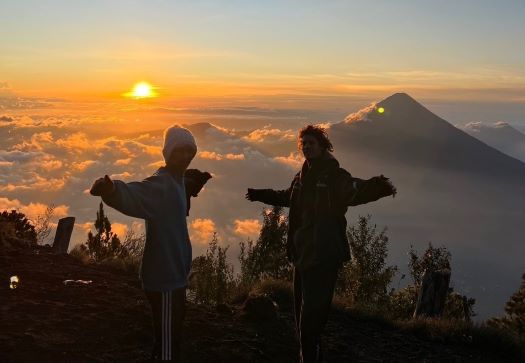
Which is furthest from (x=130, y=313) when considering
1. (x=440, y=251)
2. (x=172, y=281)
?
(x=440, y=251)

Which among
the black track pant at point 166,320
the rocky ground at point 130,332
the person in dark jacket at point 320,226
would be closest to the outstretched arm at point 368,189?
the person in dark jacket at point 320,226

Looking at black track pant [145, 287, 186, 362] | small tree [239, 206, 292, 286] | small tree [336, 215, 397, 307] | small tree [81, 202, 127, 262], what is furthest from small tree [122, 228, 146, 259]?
black track pant [145, 287, 186, 362]

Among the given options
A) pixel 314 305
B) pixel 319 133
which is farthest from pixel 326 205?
pixel 314 305

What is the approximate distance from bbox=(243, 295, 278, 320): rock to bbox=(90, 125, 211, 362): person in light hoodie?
3381mm

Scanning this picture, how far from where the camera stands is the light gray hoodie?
4.27 m

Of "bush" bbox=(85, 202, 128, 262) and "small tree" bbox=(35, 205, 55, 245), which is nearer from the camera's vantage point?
"bush" bbox=(85, 202, 128, 262)

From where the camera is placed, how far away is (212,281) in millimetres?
10641

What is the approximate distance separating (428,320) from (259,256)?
876 cm

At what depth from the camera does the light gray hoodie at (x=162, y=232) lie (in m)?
4.27

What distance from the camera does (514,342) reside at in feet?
25.6

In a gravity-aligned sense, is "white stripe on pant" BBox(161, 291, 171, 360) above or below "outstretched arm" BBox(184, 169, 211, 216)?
below

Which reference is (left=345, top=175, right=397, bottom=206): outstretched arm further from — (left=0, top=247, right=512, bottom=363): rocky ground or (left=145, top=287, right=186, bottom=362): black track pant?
(left=0, top=247, right=512, bottom=363): rocky ground

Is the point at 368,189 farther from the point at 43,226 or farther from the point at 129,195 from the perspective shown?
the point at 43,226

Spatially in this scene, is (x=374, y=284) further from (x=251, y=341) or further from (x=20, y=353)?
(x=20, y=353)
